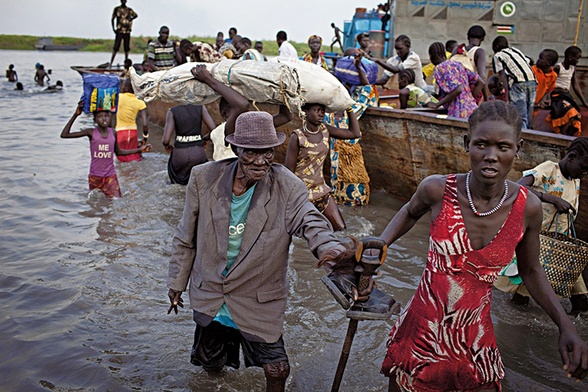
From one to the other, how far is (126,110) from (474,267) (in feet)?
23.9

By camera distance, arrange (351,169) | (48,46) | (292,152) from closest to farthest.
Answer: (292,152)
(351,169)
(48,46)

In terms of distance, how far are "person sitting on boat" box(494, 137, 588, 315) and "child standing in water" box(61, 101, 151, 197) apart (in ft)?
14.8

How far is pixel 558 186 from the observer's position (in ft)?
13.3

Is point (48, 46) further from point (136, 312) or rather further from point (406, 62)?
point (136, 312)

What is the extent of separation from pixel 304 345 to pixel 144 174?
5917 mm

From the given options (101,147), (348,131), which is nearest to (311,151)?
(348,131)

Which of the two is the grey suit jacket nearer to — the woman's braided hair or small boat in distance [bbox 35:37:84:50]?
the woman's braided hair

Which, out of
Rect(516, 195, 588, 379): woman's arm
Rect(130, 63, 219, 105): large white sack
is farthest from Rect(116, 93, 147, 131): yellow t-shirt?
Rect(516, 195, 588, 379): woman's arm

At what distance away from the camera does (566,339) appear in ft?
7.52

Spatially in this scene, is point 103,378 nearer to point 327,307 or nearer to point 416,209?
point 327,307

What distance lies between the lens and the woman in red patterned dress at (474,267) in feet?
7.45

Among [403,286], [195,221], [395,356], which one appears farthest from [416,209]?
[403,286]

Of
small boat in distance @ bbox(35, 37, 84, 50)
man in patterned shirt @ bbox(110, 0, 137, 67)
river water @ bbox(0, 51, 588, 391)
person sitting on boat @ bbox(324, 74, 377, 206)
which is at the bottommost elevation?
river water @ bbox(0, 51, 588, 391)

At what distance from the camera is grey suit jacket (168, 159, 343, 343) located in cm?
280
